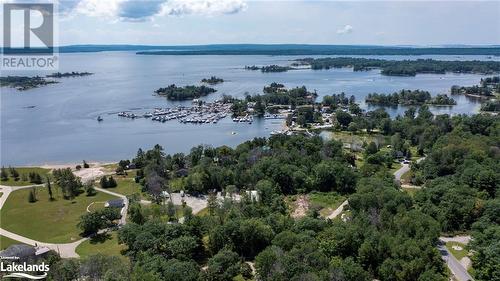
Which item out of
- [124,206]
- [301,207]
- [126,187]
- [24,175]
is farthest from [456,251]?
[24,175]

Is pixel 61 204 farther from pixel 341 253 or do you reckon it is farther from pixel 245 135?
pixel 245 135

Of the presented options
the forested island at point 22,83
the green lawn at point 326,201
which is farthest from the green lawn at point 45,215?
the forested island at point 22,83

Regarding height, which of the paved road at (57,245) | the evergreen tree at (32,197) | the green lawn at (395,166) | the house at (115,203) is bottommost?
the paved road at (57,245)

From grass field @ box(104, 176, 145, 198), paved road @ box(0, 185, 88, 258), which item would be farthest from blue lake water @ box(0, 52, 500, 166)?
paved road @ box(0, 185, 88, 258)

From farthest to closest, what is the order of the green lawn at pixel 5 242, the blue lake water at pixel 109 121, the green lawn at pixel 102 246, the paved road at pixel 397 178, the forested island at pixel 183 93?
the forested island at pixel 183 93, the blue lake water at pixel 109 121, the paved road at pixel 397 178, the green lawn at pixel 5 242, the green lawn at pixel 102 246

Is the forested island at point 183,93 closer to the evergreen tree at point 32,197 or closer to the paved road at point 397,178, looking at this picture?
the evergreen tree at point 32,197

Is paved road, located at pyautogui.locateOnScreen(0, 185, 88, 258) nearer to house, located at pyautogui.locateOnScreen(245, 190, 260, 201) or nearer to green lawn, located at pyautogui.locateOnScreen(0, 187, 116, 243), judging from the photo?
green lawn, located at pyautogui.locateOnScreen(0, 187, 116, 243)
